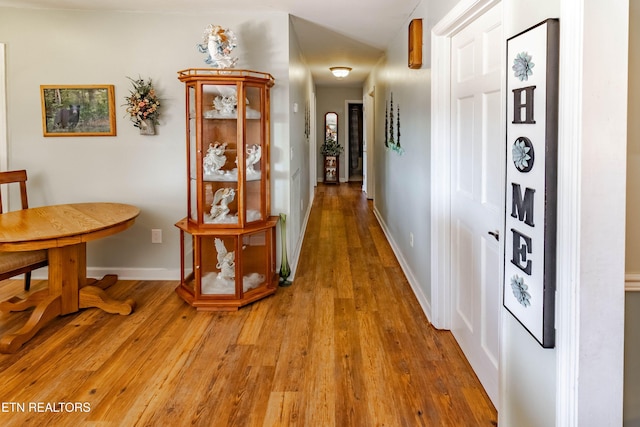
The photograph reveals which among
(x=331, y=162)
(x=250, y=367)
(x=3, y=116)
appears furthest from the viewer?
(x=331, y=162)

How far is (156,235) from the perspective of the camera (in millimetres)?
3951

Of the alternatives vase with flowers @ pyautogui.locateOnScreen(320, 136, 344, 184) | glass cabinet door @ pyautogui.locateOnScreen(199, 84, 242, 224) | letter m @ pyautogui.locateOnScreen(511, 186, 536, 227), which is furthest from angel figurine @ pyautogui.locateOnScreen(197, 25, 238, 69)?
vase with flowers @ pyautogui.locateOnScreen(320, 136, 344, 184)

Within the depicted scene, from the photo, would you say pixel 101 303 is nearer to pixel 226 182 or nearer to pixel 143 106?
pixel 226 182

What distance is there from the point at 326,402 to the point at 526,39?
166cm

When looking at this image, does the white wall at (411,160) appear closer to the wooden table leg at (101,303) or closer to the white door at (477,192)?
the white door at (477,192)

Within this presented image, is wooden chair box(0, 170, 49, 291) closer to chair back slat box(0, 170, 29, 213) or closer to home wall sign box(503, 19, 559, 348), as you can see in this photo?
chair back slat box(0, 170, 29, 213)

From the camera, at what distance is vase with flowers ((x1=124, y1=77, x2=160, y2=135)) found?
12.0ft

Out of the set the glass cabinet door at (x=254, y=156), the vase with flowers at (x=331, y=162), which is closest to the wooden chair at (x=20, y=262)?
the glass cabinet door at (x=254, y=156)

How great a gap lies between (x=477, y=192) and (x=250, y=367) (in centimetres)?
146

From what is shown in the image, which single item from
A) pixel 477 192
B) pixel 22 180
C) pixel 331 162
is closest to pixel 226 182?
pixel 22 180

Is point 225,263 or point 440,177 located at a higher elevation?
point 440,177

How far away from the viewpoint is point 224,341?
280cm

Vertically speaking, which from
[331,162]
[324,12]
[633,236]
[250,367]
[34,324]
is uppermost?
[324,12]

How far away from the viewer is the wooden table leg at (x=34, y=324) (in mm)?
2617
